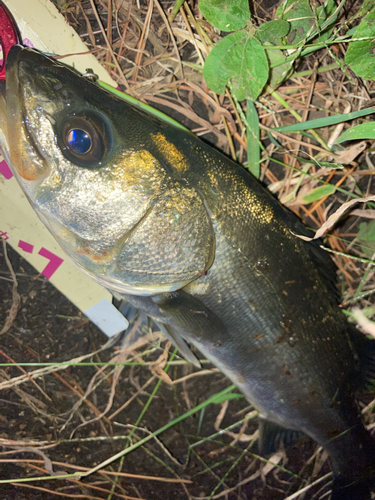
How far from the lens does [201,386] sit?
78.5 inches

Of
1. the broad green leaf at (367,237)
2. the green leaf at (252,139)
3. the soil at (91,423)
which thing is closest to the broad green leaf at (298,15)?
the green leaf at (252,139)

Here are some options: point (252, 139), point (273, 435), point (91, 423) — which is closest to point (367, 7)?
point (252, 139)

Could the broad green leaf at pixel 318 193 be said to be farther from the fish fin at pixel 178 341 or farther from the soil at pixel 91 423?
the soil at pixel 91 423

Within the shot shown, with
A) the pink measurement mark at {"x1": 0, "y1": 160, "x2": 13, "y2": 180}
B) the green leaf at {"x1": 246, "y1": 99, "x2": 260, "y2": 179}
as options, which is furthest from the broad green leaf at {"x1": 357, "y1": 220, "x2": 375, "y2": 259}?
the pink measurement mark at {"x1": 0, "y1": 160, "x2": 13, "y2": 180}

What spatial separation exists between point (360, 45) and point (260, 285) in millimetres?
1272

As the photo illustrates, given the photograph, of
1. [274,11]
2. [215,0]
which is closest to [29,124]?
[215,0]

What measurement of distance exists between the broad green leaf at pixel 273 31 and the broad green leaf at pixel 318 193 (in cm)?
82

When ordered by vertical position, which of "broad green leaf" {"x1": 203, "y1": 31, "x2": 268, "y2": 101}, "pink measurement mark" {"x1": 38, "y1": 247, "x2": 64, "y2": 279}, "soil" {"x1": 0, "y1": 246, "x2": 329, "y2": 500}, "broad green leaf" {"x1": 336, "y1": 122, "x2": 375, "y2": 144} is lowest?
"soil" {"x1": 0, "y1": 246, "x2": 329, "y2": 500}

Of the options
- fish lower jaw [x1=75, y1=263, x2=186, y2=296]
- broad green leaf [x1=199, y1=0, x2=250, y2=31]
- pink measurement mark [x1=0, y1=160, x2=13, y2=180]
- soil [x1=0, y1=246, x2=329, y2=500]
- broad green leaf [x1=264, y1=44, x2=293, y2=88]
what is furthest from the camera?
soil [x1=0, y1=246, x2=329, y2=500]

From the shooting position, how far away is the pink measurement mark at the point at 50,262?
6.03 ft

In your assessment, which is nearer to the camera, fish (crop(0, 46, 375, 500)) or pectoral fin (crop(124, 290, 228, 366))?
fish (crop(0, 46, 375, 500))

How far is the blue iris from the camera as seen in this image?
1.14 metres

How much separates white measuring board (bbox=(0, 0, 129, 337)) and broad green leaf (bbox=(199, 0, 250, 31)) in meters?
0.62

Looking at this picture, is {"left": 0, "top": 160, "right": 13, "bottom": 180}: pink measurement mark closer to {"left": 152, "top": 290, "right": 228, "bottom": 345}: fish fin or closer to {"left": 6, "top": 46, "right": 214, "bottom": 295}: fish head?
{"left": 6, "top": 46, "right": 214, "bottom": 295}: fish head
